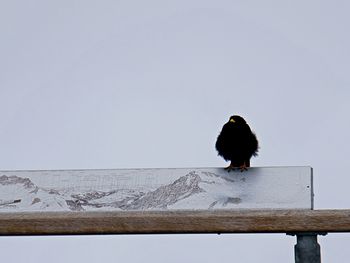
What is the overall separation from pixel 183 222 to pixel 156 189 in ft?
1.39

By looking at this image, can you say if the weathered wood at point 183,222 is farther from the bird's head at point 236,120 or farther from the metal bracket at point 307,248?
the bird's head at point 236,120

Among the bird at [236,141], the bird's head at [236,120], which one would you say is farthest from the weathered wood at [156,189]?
the bird's head at [236,120]

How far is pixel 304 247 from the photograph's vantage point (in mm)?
1908

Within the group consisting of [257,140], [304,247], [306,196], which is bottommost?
[304,247]

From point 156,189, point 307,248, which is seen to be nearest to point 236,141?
point 156,189

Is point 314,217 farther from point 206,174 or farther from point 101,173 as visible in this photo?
point 101,173

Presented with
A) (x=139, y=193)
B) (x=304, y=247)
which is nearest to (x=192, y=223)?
(x=304, y=247)

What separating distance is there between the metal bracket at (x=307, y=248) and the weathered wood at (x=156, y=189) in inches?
5.8

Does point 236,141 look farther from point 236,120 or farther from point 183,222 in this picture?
Result: point 183,222

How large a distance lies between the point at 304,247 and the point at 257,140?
255 cm

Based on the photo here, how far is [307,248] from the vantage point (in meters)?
1.90

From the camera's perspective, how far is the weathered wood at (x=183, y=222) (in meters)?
1.85

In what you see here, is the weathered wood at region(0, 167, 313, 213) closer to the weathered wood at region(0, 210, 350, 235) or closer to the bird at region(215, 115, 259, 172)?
the weathered wood at region(0, 210, 350, 235)

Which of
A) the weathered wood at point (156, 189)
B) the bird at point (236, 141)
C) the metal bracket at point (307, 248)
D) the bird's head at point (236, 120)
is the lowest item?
the metal bracket at point (307, 248)
